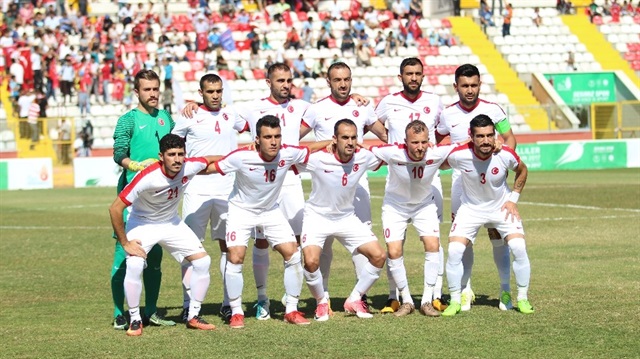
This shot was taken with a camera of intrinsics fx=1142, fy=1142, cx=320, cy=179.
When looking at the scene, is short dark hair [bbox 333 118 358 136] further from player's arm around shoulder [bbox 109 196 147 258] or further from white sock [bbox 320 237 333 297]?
player's arm around shoulder [bbox 109 196 147 258]

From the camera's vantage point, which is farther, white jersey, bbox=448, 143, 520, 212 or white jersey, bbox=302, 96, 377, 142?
white jersey, bbox=302, 96, 377, 142

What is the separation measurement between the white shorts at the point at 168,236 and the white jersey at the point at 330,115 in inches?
80.3

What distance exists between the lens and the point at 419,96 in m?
12.0

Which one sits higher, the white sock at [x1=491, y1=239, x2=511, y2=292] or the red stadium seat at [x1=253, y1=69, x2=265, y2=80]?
the red stadium seat at [x1=253, y1=69, x2=265, y2=80]

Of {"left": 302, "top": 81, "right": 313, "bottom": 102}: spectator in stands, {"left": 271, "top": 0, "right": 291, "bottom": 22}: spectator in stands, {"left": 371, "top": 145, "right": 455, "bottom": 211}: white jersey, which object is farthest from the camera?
{"left": 271, "top": 0, "right": 291, "bottom": 22}: spectator in stands

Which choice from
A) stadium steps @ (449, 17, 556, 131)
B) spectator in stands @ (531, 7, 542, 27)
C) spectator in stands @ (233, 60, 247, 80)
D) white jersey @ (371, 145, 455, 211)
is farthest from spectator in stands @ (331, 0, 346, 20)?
white jersey @ (371, 145, 455, 211)

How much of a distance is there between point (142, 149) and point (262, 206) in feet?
4.24

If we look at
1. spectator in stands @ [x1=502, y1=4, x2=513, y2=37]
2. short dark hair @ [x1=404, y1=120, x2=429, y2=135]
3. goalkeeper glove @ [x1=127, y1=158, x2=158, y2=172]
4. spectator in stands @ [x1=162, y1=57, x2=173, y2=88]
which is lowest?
goalkeeper glove @ [x1=127, y1=158, x2=158, y2=172]

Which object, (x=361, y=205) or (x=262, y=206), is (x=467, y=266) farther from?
(x=262, y=206)

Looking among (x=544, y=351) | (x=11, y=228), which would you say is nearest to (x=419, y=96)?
(x=544, y=351)

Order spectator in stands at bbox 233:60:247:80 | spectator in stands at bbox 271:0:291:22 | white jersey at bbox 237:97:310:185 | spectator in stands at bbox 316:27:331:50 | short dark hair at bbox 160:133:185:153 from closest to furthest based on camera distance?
1. short dark hair at bbox 160:133:185:153
2. white jersey at bbox 237:97:310:185
3. spectator in stands at bbox 233:60:247:80
4. spectator in stands at bbox 316:27:331:50
5. spectator in stands at bbox 271:0:291:22

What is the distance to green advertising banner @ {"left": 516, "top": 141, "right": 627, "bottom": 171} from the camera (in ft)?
124

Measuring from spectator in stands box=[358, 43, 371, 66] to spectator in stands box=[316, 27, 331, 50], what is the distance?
1.19 metres

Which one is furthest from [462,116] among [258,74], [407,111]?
[258,74]
